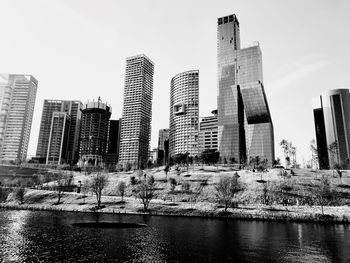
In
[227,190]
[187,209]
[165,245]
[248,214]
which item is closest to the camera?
[165,245]

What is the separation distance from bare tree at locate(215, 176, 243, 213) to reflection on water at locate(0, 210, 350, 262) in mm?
49950

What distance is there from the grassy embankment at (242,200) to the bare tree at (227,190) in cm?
356

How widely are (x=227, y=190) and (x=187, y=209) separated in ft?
79.1

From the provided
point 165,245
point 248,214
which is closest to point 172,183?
point 248,214

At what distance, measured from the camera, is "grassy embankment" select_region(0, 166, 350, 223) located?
371 feet

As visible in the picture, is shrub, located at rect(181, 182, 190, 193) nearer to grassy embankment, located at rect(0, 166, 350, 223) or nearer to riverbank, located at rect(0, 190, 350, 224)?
A: grassy embankment, located at rect(0, 166, 350, 223)

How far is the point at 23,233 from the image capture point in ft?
220

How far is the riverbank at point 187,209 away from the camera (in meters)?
→ 108

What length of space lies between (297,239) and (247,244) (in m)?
15.7

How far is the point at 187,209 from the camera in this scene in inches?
4934

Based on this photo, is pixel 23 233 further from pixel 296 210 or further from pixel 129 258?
pixel 296 210

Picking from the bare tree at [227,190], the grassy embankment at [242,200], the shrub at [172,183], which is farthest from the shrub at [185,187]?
the bare tree at [227,190]

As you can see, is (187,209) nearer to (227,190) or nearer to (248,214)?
(227,190)

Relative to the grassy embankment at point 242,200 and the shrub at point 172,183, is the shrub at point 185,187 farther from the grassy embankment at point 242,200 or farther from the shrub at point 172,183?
the shrub at point 172,183
